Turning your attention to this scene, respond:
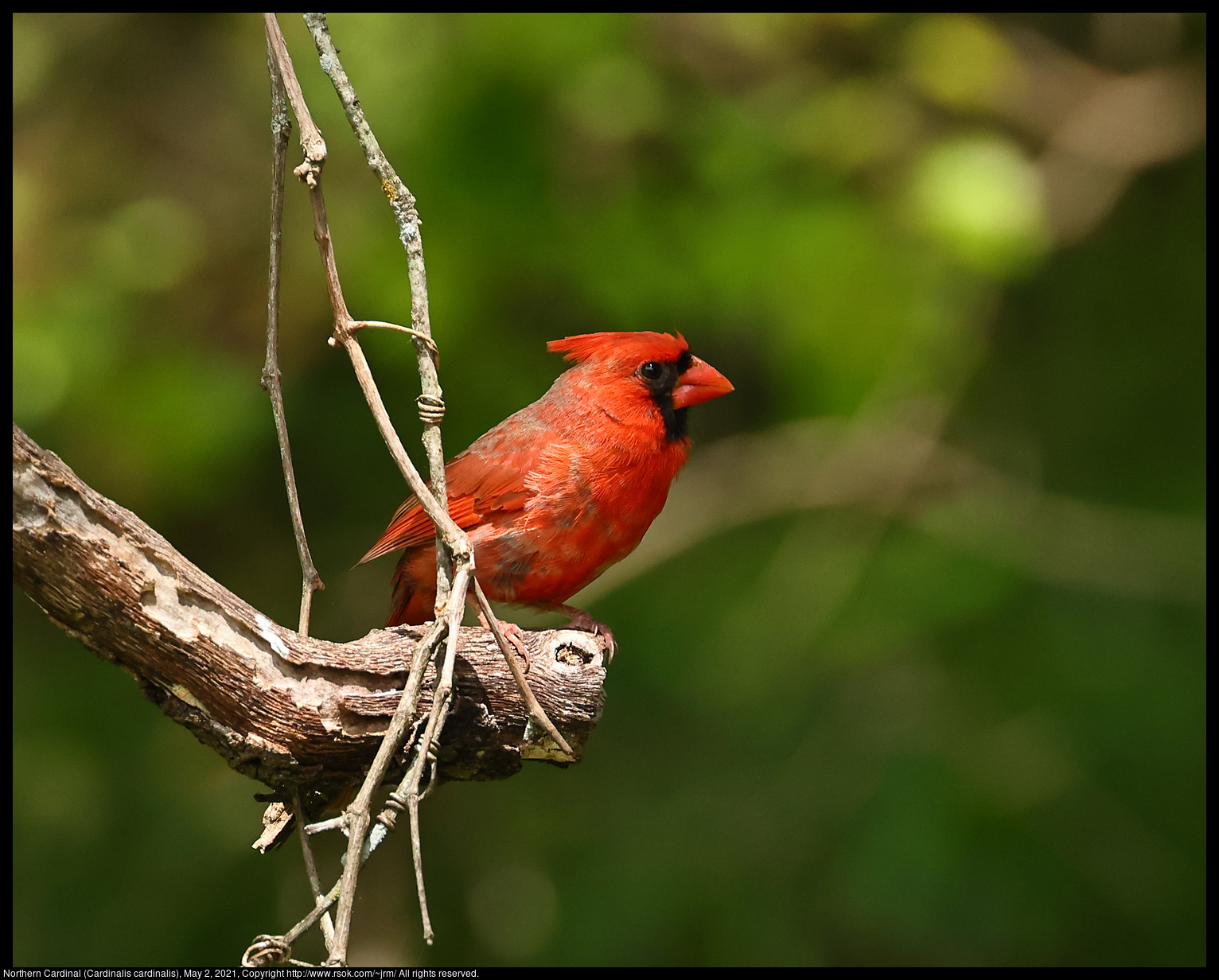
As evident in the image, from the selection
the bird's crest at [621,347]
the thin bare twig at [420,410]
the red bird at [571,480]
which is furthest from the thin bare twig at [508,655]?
the bird's crest at [621,347]

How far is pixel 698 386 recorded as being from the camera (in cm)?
358

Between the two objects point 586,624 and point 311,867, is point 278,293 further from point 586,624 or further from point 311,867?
point 586,624

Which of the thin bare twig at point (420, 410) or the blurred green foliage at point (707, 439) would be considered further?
the blurred green foliage at point (707, 439)

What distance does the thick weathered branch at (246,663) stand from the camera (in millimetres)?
1808

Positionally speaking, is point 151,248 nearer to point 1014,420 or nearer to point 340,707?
point 340,707

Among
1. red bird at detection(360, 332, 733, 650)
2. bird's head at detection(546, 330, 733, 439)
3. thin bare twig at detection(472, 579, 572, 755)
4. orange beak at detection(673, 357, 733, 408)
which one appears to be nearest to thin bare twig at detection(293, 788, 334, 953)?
thin bare twig at detection(472, 579, 572, 755)

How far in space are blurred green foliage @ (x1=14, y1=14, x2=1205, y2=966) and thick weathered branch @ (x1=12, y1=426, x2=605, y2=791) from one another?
2.25 m

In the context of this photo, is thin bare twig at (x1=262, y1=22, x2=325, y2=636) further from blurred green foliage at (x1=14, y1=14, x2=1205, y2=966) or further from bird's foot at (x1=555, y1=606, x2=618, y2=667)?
blurred green foliage at (x1=14, y1=14, x2=1205, y2=966)

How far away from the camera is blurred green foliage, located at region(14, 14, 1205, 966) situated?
14.2 feet

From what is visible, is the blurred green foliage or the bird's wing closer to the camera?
the bird's wing

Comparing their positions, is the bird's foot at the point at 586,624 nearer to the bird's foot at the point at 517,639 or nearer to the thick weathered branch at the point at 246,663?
the bird's foot at the point at 517,639

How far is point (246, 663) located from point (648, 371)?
178cm

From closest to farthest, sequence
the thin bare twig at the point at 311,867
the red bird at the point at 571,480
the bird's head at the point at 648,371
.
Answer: the thin bare twig at the point at 311,867 < the red bird at the point at 571,480 < the bird's head at the point at 648,371

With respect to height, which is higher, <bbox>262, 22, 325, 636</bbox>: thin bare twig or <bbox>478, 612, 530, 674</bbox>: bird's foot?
<bbox>262, 22, 325, 636</bbox>: thin bare twig
